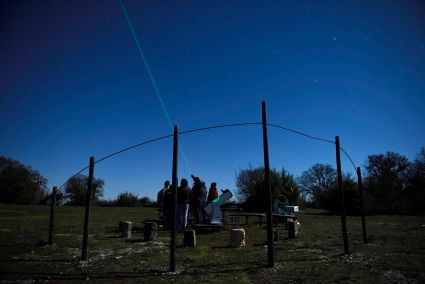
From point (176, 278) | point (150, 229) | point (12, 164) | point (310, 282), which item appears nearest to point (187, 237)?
Result: point (150, 229)

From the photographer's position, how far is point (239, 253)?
33.9 feet

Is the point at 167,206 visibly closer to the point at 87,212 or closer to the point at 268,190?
the point at 87,212

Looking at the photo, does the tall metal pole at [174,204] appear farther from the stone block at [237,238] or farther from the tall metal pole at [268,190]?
the stone block at [237,238]

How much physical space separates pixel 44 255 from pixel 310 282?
801cm

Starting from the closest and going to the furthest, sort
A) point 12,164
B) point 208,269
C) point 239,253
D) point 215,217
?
point 208,269
point 239,253
point 215,217
point 12,164

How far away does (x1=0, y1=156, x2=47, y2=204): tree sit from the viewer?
51.1m

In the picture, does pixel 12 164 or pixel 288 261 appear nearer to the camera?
pixel 288 261

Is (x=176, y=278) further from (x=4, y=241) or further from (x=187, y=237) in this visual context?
(x=4, y=241)

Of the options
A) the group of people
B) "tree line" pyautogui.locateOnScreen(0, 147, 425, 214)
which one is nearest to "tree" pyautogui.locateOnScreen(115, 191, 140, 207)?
"tree line" pyautogui.locateOnScreen(0, 147, 425, 214)

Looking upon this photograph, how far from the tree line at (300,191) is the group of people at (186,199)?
27.8 ft

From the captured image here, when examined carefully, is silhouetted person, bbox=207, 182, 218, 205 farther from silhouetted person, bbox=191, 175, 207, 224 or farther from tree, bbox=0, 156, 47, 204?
tree, bbox=0, 156, 47, 204

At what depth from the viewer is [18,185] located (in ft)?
169

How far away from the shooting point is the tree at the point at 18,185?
51.1m

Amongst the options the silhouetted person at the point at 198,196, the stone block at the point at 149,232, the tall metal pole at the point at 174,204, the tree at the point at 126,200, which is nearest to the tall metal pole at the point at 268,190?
the tall metal pole at the point at 174,204
